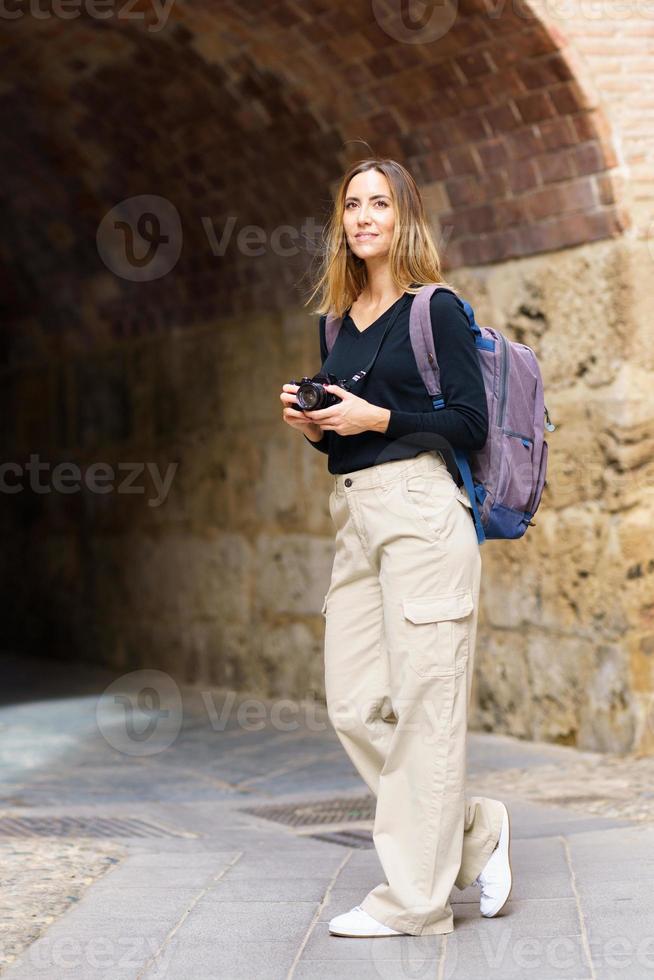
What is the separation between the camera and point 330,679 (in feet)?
10.1

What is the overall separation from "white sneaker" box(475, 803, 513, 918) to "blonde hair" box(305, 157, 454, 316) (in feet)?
4.01

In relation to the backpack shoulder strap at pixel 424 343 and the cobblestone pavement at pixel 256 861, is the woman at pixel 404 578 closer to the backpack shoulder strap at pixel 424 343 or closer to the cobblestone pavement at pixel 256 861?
the backpack shoulder strap at pixel 424 343

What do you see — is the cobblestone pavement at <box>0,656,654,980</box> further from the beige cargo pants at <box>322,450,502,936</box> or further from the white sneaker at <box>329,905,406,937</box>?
the beige cargo pants at <box>322,450,502,936</box>

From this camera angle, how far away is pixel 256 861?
381 centimetres

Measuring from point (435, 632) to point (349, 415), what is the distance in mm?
474

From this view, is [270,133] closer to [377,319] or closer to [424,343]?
[377,319]

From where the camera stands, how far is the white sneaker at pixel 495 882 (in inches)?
120

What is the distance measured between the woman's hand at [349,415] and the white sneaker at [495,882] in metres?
0.94

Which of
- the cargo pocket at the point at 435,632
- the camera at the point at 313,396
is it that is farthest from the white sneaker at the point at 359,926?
the camera at the point at 313,396

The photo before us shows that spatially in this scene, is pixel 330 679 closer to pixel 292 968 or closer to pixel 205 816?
pixel 292 968

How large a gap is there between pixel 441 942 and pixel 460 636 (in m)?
0.62

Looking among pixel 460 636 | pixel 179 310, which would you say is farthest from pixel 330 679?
pixel 179 310

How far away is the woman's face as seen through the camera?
3.08 meters

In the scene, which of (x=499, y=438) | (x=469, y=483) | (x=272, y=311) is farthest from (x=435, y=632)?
(x=272, y=311)
